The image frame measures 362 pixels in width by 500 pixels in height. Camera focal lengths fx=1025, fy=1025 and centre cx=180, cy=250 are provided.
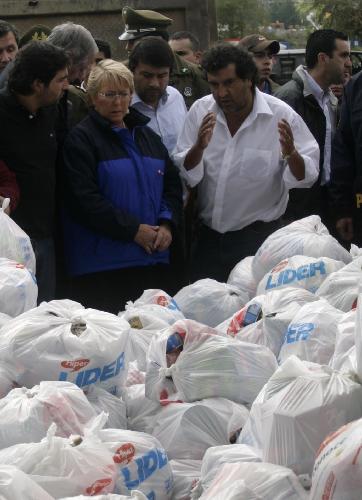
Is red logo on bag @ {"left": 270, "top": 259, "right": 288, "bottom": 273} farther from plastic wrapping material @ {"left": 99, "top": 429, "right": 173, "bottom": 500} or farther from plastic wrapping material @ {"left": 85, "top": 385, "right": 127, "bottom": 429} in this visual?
plastic wrapping material @ {"left": 99, "top": 429, "right": 173, "bottom": 500}

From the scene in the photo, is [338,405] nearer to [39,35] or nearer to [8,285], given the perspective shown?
[8,285]

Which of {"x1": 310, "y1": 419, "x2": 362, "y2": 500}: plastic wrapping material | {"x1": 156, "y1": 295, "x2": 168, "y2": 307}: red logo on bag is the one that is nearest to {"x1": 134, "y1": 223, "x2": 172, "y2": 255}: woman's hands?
{"x1": 156, "y1": 295, "x2": 168, "y2": 307}: red logo on bag

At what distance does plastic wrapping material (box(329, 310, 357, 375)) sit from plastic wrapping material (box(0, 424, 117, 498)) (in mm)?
730

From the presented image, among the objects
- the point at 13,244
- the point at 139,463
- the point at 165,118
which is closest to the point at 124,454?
the point at 139,463

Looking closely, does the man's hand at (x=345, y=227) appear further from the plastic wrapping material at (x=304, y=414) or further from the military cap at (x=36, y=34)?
the plastic wrapping material at (x=304, y=414)

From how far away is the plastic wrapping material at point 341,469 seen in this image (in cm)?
218

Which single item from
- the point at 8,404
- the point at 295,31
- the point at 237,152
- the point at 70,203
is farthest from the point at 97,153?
the point at 295,31

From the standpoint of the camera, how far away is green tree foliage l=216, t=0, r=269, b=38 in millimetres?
37562

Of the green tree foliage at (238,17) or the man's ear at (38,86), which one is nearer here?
the man's ear at (38,86)

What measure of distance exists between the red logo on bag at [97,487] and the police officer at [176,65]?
4.67 metres

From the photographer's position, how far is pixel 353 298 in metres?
3.73

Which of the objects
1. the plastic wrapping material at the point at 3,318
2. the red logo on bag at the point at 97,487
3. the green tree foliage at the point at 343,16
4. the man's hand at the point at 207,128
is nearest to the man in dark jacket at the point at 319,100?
the man's hand at the point at 207,128

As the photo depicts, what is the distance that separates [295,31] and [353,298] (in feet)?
138

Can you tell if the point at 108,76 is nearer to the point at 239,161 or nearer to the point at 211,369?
the point at 239,161
